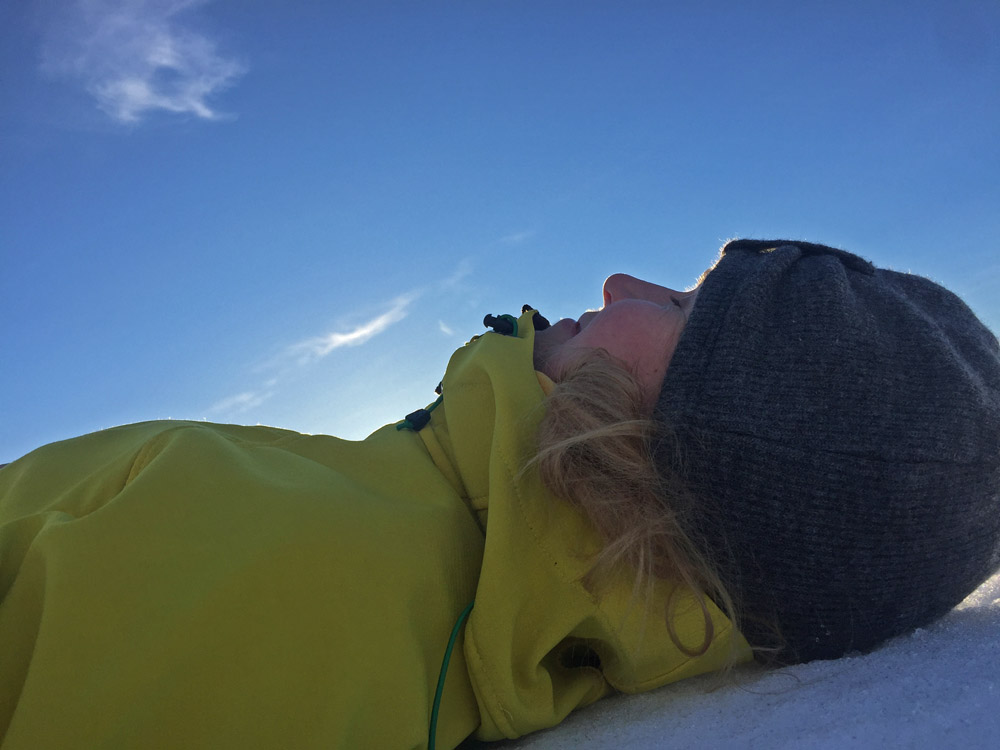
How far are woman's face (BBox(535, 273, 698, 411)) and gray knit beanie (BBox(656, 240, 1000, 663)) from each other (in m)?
0.07

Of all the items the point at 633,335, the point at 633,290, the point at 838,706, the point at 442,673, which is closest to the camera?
the point at 838,706

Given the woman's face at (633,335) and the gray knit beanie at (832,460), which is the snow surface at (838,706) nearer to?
the gray knit beanie at (832,460)

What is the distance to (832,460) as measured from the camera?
114cm

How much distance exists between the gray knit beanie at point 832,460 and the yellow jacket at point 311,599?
0.17m

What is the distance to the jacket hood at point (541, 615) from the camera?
3.85 ft

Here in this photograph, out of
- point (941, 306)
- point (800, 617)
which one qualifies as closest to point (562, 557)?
point (800, 617)

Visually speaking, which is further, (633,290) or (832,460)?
(633,290)

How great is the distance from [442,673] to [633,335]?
73 centimetres

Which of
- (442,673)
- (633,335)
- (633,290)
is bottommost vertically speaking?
(442,673)

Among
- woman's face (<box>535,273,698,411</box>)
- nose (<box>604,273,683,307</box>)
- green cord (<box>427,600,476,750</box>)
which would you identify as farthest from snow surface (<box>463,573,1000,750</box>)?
nose (<box>604,273,683,307</box>)

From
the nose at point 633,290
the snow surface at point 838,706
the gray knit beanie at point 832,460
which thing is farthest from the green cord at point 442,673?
the nose at point 633,290

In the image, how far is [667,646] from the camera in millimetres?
1250

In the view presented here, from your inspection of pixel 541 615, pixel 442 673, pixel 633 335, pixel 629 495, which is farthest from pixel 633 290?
pixel 442 673

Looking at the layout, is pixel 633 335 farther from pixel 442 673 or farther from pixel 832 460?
pixel 442 673
